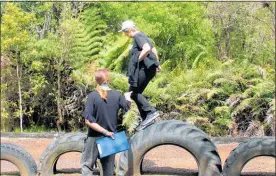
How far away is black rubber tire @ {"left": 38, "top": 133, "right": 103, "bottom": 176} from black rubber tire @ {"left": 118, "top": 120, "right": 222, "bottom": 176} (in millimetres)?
629

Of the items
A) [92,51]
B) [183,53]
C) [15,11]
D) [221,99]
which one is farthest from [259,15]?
[15,11]

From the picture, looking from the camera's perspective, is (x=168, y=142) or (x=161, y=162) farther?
(x=161, y=162)

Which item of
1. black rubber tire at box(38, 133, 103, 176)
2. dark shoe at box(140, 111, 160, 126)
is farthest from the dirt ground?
dark shoe at box(140, 111, 160, 126)

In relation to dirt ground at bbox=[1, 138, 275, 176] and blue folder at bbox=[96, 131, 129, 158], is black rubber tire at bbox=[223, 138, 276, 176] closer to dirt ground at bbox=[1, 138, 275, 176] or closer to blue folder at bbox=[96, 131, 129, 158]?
dirt ground at bbox=[1, 138, 275, 176]

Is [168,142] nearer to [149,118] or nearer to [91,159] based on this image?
[149,118]

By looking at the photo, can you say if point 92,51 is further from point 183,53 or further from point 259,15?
point 259,15

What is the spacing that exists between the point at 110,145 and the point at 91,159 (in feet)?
0.92

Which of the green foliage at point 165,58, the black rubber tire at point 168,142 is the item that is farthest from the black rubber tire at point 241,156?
the green foliage at point 165,58

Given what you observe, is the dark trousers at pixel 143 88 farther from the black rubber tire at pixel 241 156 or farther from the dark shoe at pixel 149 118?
the black rubber tire at pixel 241 156

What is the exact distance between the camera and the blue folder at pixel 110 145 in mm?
4359

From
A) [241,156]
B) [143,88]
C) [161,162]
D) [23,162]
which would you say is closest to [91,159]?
[23,162]

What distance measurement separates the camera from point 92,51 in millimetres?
11852

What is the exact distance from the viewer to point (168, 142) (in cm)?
511

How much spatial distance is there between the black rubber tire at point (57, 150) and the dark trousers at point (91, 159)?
0.99 meters
